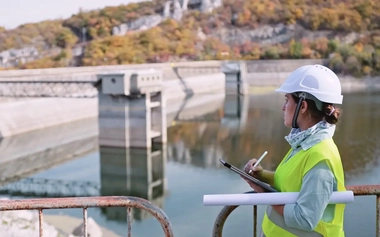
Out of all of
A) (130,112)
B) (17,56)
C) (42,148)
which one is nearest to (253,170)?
(130,112)

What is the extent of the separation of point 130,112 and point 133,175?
469 cm

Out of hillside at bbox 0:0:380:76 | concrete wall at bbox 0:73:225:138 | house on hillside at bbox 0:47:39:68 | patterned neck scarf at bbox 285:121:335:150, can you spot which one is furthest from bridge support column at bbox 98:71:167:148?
house on hillside at bbox 0:47:39:68

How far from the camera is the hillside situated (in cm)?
4794

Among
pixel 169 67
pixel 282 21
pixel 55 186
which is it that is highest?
pixel 282 21

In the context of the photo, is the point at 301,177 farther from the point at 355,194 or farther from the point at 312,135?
the point at 355,194

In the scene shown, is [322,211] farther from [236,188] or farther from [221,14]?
[221,14]

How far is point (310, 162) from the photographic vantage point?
1.91 metres

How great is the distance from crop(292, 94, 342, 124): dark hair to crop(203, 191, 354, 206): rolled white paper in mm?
320

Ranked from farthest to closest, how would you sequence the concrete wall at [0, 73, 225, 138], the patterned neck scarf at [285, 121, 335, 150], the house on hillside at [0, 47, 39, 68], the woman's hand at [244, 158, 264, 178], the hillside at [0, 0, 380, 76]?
the hillside at [0, 0, 380, 76], the house on hillside at [0, 47, 39, 68], the concrete wall at [0, 73, 225, 138], the woman's hand at [244, 158, 264, 178], the patterned neck scarf at [285, 121, 335, 150]

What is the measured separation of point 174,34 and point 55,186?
1869 inches

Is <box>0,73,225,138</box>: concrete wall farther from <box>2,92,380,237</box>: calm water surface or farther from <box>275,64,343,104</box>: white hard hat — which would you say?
<box>275,64,343,104</box>: white hard hat

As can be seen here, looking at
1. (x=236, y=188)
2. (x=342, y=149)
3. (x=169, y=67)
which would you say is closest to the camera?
(x=236, y=188)

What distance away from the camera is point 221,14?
71.2 metres

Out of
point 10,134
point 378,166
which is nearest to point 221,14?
point 10,134
